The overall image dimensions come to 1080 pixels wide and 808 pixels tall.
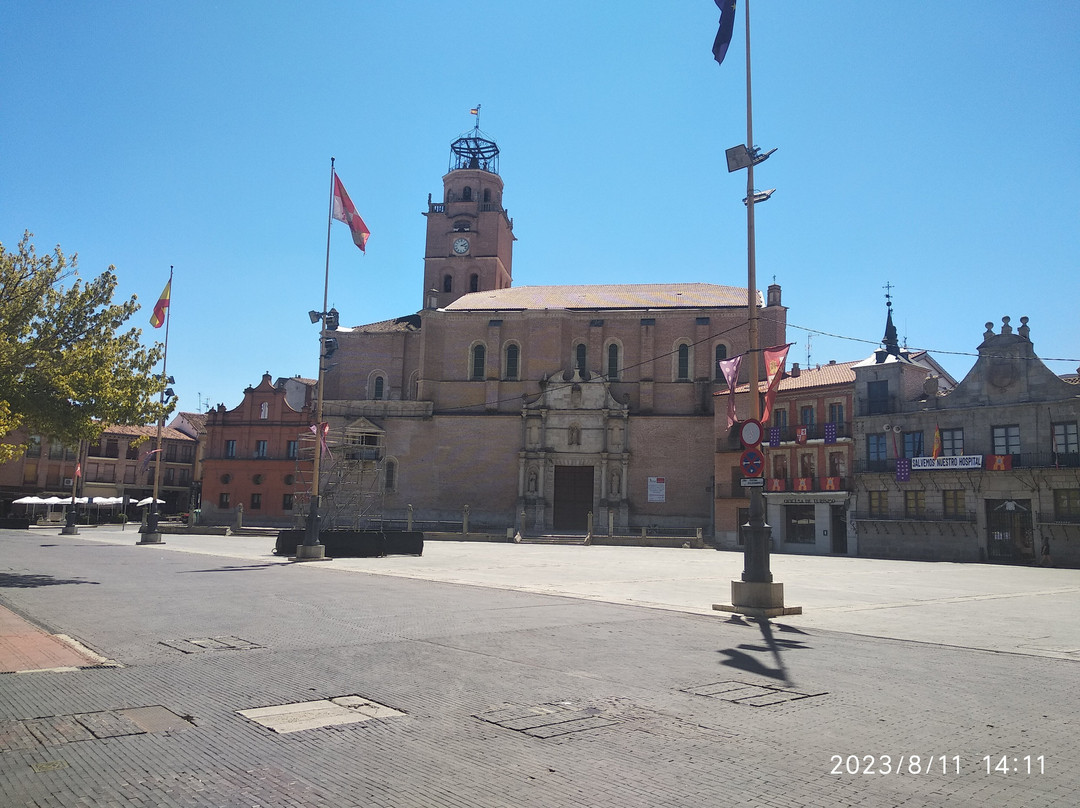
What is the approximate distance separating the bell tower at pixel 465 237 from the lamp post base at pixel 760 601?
191 ft

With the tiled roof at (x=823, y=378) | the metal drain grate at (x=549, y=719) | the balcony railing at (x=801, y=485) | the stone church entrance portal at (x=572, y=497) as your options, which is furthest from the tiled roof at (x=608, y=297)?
the metal drain grate at (x=549, y=719)

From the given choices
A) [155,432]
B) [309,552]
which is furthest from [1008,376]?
[155,432]

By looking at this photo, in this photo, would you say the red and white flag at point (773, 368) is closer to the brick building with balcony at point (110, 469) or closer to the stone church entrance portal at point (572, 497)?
the stone church entrance portal at point (572, 497)

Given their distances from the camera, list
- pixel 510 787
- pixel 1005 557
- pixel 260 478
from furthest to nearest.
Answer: pixel 260 478, pixel 1005 557, pixel 510 787

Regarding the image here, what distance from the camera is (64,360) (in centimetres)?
1923

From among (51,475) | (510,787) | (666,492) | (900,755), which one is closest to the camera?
(510,787)

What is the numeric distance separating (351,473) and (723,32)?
39339 mm

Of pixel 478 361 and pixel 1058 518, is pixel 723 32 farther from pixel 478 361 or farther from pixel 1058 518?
pixel 478 361

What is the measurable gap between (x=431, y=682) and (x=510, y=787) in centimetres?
322

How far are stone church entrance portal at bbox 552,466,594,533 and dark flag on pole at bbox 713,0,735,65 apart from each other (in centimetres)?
4226

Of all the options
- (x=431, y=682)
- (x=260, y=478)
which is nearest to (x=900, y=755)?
(x=431, y=682)

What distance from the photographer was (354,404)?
61.2m

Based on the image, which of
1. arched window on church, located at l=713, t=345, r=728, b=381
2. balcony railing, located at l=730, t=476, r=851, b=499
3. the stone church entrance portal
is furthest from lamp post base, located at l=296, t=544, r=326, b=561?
arched window on church, located at l=713, t=345, r=728, b=381

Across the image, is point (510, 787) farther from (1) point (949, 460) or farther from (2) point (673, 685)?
(1) point (949, 460)
